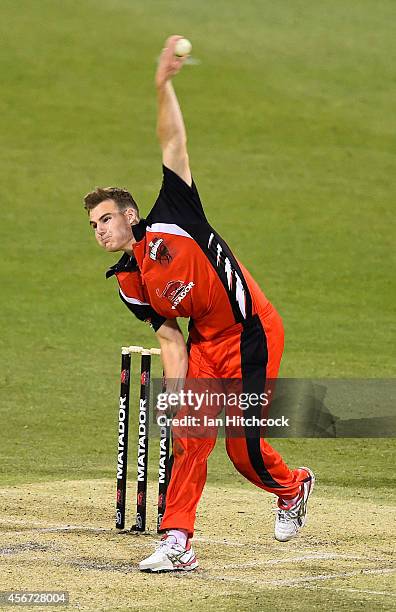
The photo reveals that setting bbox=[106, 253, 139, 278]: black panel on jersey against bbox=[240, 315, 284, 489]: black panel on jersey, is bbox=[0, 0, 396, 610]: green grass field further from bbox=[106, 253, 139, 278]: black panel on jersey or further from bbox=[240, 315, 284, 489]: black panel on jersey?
bbox=[106, 253, 139, 278]: black panel on jersey

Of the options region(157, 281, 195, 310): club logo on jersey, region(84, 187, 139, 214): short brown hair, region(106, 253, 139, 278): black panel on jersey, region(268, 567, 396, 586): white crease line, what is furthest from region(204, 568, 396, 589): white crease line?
region(84, 187, 139, 214): short brown hair

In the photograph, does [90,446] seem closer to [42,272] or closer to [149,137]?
[42,272]

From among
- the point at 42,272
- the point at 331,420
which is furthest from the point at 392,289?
the point at 331,420

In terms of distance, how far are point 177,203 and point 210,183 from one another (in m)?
14.9

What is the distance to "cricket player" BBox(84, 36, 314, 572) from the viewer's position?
6.49m

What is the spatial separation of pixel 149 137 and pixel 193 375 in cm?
1734

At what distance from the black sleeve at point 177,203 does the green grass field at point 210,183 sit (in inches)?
73.1

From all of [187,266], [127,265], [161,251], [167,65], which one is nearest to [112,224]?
[127,265]

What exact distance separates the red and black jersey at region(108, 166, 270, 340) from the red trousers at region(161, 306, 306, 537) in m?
0.09

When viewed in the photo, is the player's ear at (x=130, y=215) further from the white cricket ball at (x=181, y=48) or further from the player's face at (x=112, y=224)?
the white cricket ball at (x=181, y=48)

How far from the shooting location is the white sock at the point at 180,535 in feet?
21.6

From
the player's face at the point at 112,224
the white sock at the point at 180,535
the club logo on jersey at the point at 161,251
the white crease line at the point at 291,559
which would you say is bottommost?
the white crease line at the point at 291,559

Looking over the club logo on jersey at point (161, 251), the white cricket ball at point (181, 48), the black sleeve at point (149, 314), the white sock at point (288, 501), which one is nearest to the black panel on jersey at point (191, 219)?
the club logo on jersey at point (161, 251)

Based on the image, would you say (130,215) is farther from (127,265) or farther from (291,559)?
(291,559)
